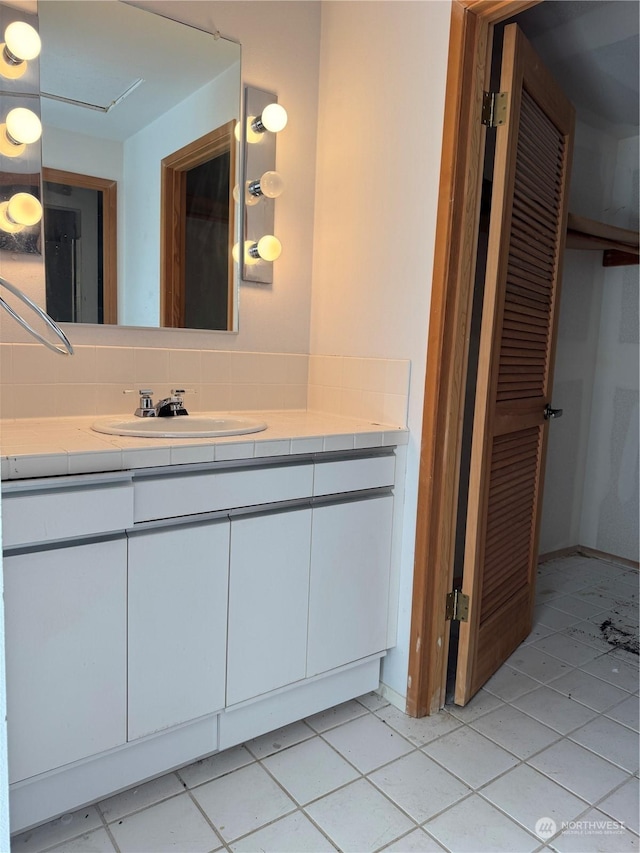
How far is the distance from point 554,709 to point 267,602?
1.06m

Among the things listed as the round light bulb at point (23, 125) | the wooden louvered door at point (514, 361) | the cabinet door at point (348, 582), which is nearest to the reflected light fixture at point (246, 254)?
the round light bulb at point (23, 125)

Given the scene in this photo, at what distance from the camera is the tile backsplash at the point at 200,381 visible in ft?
5.61

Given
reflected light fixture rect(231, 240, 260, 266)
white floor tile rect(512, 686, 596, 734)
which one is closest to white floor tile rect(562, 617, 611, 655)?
white floor tile rect(512, 686, 596, 734)

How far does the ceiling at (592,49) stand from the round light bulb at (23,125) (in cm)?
169

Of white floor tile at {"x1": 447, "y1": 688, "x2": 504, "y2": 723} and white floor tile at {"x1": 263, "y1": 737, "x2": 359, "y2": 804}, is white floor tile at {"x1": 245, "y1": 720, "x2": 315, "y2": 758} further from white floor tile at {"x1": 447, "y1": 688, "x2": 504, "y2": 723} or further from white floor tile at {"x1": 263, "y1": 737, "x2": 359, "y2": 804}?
white floor tile at {"x1": 447, "y1": 688, "x2": 504, "y2": 723}

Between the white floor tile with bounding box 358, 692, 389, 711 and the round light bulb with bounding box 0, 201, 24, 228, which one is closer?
the round light bulb with bounding box 0, 201, 24, 228

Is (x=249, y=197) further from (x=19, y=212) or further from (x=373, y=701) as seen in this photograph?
(x=373, y=701)

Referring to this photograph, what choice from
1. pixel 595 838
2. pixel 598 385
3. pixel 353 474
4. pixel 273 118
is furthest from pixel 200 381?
pixel 598 385

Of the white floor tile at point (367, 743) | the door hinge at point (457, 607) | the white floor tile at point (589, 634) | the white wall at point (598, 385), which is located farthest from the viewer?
the white wall at point (598, 385)

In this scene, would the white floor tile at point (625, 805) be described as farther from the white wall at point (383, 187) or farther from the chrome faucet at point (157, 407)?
the chrome faucet at point (157, 407)

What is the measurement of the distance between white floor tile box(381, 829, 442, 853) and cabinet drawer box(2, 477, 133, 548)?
0.94m

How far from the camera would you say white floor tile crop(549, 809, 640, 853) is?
139 centimetres

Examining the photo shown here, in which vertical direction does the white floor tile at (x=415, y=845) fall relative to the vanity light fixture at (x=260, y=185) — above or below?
below

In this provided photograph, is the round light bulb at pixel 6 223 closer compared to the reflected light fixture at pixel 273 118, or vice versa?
the round light bulb at pixel 6 223
